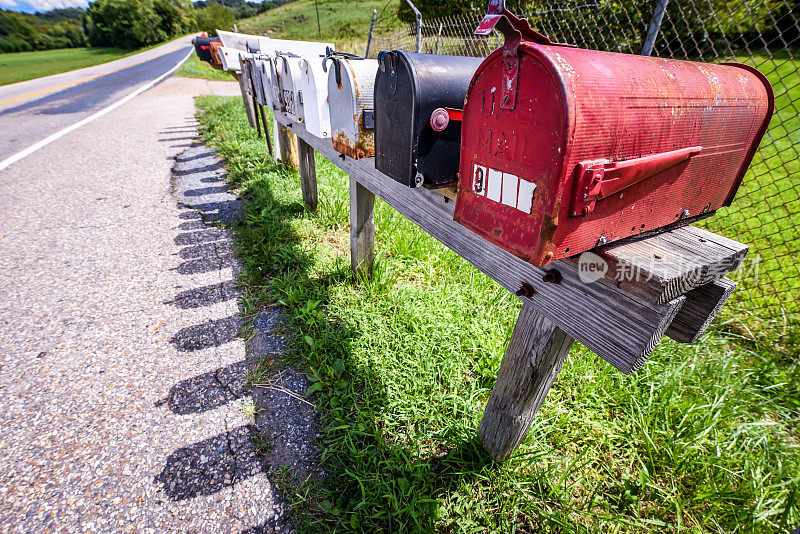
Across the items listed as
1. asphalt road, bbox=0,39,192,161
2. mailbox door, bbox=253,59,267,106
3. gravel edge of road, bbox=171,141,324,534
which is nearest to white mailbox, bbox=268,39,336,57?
mailbox door, bbox=253,59,267,106

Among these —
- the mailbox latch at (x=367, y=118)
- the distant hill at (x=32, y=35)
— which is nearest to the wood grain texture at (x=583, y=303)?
the mailbox latch at (x=367, y=118)

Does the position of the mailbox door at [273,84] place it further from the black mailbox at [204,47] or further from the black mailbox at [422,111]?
the black mailbox at [204,47]

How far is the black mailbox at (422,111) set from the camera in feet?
3.29

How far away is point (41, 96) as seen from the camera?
31.7 feet

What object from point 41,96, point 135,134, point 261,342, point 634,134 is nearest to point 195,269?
point 261,342

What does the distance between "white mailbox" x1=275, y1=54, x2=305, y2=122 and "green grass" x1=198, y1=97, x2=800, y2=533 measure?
3.61 ft

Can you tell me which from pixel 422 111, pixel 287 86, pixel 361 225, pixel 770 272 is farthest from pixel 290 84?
pixel 770 272

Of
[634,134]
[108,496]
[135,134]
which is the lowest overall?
[108,496]

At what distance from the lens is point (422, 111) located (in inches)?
39.7

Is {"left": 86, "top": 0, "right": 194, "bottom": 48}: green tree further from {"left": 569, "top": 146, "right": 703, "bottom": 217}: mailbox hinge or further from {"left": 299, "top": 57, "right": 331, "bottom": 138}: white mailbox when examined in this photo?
{"left": 569, "top": 146, "right": 703, "bottom": 217}: mailbox hinge

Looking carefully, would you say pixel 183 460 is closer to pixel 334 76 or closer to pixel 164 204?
pixel 334 76

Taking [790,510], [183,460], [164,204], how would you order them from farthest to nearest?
[164,204] < [183,460] < [790,510]

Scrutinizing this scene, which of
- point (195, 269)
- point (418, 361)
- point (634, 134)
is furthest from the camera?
point (195, 269)

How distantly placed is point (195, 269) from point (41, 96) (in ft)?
38.5
